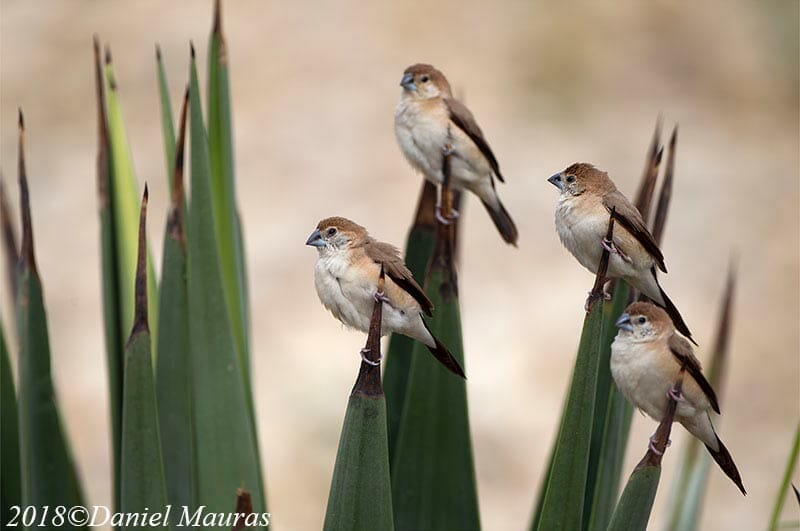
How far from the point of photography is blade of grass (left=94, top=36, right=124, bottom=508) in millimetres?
3196

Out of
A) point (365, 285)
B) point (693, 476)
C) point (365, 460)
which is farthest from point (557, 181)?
point (693, 476)

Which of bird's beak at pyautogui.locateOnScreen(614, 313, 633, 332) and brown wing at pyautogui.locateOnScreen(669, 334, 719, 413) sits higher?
bird's beak at pyautogui.locateOnScreen(614, 313, 633, 332)

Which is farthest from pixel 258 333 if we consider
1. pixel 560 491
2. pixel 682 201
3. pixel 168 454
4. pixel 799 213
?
pixel 560 491

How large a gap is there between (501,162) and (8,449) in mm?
9641

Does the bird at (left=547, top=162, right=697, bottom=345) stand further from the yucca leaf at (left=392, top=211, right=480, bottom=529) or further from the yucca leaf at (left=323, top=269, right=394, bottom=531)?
the yucca leaf at (left=323, top=269, right=394, bottom=531)

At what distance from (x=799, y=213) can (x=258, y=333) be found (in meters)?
6.22

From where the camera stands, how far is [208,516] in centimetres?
290

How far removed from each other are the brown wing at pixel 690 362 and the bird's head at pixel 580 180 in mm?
451

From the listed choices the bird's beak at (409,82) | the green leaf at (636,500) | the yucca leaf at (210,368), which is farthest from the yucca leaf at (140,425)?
the bird's beak at (409,82)

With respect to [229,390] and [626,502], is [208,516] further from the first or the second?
[626,502]

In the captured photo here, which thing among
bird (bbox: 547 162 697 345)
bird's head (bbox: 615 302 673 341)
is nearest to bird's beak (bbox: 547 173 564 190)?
bird (bbox: 547 162 697 345)

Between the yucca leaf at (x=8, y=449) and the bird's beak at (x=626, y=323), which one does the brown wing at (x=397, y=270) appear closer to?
the bird's beak at (x=626, y=323)

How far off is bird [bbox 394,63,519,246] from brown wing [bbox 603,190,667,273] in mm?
807

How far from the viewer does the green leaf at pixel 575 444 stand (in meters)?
2.20
